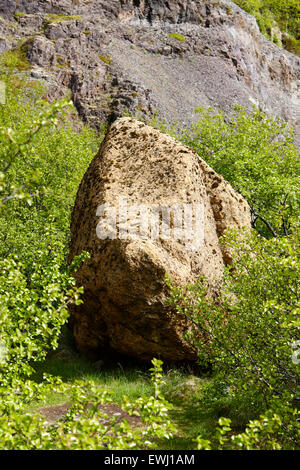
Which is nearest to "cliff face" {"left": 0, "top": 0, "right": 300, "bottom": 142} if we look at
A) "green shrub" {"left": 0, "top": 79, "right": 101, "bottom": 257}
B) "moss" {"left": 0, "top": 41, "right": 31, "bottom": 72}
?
"moss" {"left": 0, "top": 41, "right": 31, "bottom": 72}

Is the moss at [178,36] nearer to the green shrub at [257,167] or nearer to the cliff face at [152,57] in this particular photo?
the cliff face at [152,57]

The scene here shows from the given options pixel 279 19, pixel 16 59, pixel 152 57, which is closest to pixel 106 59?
pixel 152 57

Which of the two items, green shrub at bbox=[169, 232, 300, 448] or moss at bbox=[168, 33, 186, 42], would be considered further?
moss at bbox=[168, 33, 186, 42]

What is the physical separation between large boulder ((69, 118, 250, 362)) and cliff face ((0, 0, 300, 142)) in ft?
143

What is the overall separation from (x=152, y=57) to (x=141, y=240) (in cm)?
6568

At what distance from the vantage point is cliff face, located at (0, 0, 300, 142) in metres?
58.0

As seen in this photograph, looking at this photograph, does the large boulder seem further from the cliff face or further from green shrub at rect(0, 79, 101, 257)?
the cliff face

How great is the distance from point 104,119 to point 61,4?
32.0m

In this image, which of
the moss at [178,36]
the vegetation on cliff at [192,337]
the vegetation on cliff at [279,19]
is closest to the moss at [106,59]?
the moss at [178,36]

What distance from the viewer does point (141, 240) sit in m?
11.3

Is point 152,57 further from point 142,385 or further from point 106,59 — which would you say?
point 142,385

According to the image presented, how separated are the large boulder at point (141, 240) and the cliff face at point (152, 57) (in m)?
43.7

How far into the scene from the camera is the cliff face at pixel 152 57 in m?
58.0

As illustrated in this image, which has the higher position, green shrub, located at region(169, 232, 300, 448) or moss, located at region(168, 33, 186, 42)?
moss, located at region(168, 33, 186, 42)
